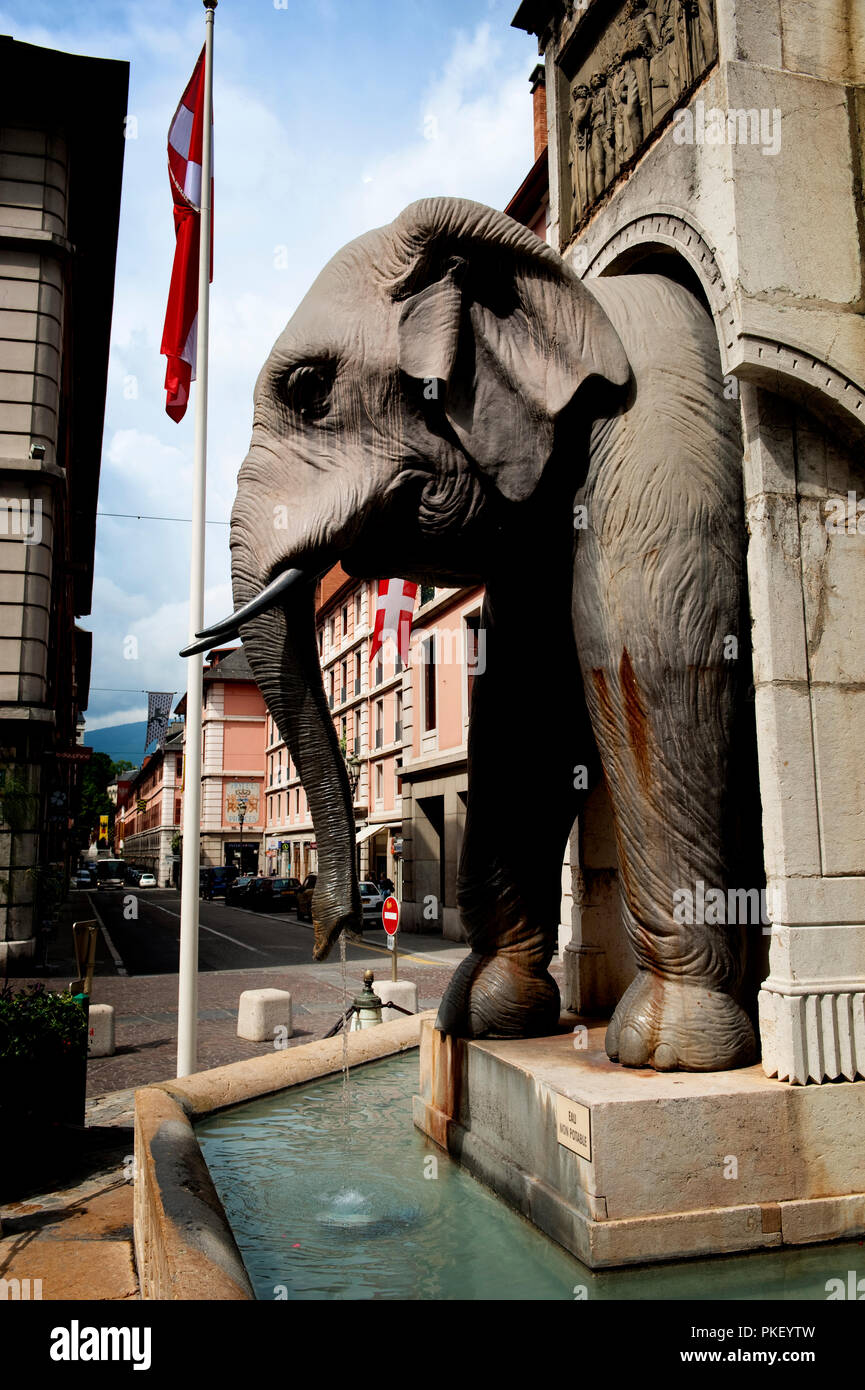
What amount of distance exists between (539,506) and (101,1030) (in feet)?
27.7

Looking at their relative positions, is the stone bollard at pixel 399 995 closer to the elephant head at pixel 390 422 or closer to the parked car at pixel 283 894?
the elephant head at pixel 390 422

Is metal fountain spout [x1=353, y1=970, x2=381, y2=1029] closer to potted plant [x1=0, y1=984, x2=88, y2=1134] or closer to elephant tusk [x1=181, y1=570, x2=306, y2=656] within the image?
potted plant [x1=0, y1=984, x2=88, y2=1134]

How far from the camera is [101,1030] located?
1010 centimetres

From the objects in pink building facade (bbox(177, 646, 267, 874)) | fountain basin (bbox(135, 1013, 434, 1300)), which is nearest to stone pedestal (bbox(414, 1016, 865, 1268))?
fountain basin (bbox(135, 1013, 434, 1300))

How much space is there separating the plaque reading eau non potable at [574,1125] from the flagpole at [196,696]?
501 centimetres

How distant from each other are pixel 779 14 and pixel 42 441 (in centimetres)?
1701

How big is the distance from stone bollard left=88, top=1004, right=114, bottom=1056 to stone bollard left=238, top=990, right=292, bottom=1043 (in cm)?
144

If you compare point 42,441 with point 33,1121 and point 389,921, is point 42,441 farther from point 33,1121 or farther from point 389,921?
point 33,1121

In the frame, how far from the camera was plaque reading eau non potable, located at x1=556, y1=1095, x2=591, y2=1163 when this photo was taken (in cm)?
287

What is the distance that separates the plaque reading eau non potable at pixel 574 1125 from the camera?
2.87 m

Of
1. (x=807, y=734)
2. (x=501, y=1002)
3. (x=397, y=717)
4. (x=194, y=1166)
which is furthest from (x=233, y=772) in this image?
(x=807, y=734)

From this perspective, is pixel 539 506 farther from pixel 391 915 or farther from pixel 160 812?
pixel 160 812

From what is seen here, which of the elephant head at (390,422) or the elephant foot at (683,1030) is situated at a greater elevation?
the elephant head at (390,422)

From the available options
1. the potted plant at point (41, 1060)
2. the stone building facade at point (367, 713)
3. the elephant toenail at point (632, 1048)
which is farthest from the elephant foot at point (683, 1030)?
the stone building facade at point (367, 713)
